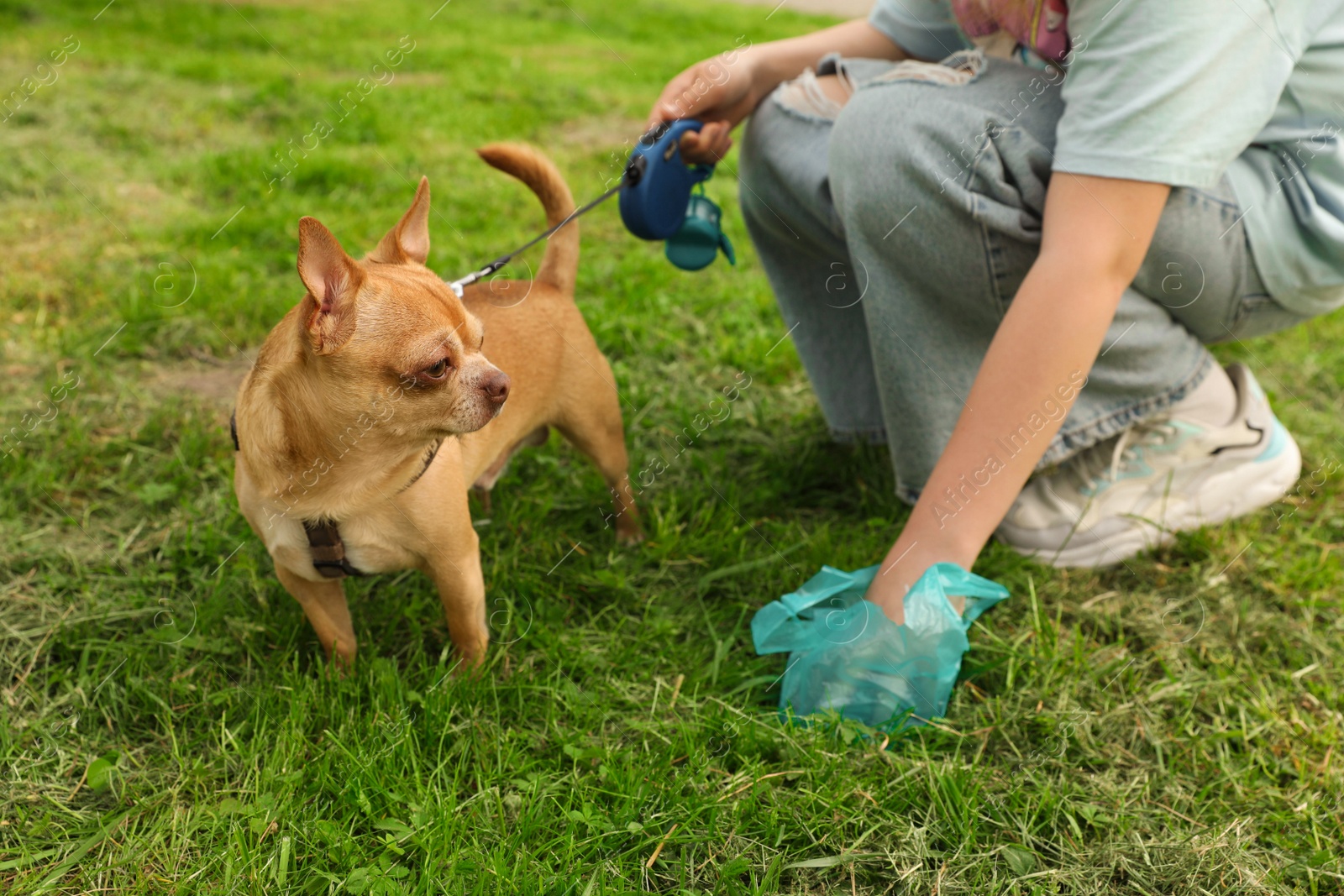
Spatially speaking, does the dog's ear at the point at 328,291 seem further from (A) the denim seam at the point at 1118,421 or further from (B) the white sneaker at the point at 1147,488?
(B) the white sneaker at the point at 1147,488

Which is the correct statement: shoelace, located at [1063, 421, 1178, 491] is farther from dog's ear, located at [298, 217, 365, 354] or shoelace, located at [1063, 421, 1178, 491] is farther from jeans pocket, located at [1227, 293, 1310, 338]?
dog's ear, located at [298, 217, 365, 354]

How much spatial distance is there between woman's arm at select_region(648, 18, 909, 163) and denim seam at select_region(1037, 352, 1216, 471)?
1.12 meters

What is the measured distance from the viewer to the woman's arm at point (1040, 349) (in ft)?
5.88

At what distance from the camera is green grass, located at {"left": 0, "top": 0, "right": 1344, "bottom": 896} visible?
1641 millimetres

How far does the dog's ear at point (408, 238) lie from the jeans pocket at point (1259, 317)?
1.85 meters

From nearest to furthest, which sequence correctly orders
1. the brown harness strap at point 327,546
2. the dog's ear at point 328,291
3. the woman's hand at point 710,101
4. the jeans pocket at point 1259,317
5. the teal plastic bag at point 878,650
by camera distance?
the dog's ear at point 328,291, the brown harness strap at point 327,546, the teal plastic bag at point 878,650, the jeans pocket at point 1259,317, the woman's hand at point 710,101

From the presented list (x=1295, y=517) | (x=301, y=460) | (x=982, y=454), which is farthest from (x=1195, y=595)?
(x=301, y=460)

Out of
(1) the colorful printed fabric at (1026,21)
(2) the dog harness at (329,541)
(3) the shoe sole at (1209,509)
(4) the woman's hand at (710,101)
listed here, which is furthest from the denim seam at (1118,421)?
(2) the dog harness at (329,541)

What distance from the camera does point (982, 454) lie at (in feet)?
6.01

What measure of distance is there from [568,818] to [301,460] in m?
0.79

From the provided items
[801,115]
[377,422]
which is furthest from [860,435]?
Answer: [377,422]

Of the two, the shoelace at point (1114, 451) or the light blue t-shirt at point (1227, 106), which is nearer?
the light blue t-shirt at point (1227, 106)

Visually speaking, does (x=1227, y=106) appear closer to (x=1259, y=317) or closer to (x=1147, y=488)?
(x=1259, y=317)

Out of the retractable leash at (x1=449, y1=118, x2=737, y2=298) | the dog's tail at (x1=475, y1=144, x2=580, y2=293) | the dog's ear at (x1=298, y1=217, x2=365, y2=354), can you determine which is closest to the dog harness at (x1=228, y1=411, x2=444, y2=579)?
the dog's ear at (x1=298, y1=217, x2=365, y2=354)
